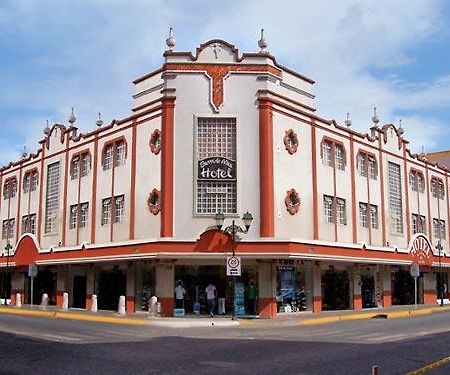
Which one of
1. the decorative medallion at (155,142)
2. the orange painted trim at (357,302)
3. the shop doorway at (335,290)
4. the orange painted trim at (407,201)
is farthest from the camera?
the orange painted trim at (407,201)

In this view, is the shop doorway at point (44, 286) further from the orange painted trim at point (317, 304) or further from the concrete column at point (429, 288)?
→ the concrete column at point (429, 288)

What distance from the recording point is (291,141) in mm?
33062

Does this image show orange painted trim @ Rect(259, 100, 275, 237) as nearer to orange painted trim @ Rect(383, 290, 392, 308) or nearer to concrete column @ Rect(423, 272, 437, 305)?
orange painted trim @ Rect(383, 290, 392, 308)

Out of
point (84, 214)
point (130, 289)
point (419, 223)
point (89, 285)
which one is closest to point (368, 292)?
point (419, 223)

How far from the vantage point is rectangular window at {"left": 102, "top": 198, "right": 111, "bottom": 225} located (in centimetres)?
3609

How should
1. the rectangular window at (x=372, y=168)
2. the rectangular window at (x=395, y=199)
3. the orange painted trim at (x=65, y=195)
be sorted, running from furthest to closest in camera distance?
the rectangular window at (x=395, y=199) < the rectangular window at (x=372, y=168) < the orange painted trim at (x=65, y=195)

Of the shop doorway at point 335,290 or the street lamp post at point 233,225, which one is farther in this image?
the shop doorway at point 335,290

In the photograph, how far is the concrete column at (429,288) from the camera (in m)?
44.6

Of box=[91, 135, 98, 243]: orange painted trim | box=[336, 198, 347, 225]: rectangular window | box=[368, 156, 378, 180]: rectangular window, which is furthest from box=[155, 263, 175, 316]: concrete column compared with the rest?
box=[368, 156, 378, 180]: rectangular window

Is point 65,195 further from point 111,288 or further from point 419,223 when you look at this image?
point 419,223

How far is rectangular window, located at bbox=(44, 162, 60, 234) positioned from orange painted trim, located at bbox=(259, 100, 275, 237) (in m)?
16.6

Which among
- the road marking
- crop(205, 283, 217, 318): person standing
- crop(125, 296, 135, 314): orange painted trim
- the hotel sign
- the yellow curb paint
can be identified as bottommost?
the yellow curb paint

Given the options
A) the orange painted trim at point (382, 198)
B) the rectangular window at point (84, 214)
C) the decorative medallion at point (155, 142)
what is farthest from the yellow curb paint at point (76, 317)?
the orange painted trim at point (382, 198)

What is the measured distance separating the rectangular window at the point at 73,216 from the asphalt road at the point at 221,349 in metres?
15.2
